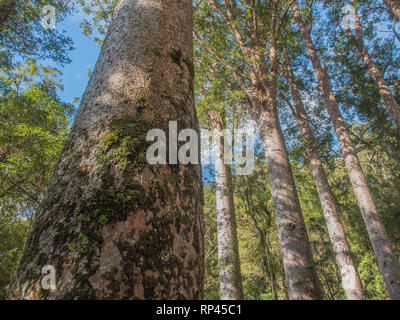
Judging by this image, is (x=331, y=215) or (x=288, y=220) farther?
(x=331, y=215)

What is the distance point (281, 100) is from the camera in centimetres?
1166

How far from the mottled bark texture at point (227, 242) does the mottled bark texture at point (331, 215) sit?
3.12 metres

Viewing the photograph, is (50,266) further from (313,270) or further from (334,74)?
(334,74)

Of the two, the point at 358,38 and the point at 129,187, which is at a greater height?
A: the point at 358,38

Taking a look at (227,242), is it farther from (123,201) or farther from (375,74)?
(375,74)

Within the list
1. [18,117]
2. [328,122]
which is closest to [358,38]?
[328,122]

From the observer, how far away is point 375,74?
10.4 meters

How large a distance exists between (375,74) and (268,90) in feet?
24.6

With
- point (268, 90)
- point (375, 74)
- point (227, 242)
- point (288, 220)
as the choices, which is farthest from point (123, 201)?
point (375, 74)

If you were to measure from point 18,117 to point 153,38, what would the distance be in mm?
10427

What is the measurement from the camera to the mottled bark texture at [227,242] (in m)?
6.70

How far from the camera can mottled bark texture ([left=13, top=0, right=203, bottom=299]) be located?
25.6 inches

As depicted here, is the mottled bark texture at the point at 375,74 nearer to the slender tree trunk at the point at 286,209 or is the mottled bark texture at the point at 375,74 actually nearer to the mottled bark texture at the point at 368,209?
the mottled bark texture at the point at 368,209

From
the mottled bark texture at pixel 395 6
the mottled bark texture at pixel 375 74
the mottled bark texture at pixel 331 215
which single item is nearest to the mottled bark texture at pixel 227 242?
the mottled bark texture at pixel 331 215
